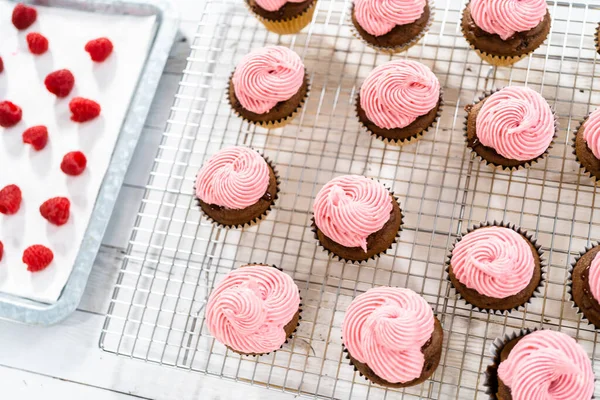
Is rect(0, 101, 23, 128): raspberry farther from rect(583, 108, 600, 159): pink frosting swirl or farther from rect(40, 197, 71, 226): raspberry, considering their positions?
rect(583, 108, 600, 159): pink frosting swirl

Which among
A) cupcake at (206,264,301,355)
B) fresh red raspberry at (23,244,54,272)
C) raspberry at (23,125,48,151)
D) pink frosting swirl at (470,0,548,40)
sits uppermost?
pink frosting swirl at (470,0,548,40)

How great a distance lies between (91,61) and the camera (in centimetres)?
304

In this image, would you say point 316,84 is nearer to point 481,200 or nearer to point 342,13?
point 342,13

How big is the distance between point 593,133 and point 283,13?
4.64 ft

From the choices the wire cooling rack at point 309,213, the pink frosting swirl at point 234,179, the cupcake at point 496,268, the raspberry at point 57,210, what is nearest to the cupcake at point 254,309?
the wire cooling rack at point 309,213

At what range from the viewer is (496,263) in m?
2.11

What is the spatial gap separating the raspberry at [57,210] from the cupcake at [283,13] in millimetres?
1233

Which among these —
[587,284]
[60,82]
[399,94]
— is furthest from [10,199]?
[587,284]

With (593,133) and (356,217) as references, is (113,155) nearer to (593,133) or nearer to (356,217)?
(356,217)

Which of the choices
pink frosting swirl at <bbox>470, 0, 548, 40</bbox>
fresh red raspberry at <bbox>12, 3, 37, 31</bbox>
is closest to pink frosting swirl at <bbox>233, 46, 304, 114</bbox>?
pink frosting swirl at <bbox>470, 0, 548, 40</bbox>

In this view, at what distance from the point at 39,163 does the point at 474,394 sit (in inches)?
85.8

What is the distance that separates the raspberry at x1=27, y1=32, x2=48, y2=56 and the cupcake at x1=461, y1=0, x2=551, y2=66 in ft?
6.75

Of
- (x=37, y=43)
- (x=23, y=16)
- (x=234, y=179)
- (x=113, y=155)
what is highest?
(x=23, y=16)

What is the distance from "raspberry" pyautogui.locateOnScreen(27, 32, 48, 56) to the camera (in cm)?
304
